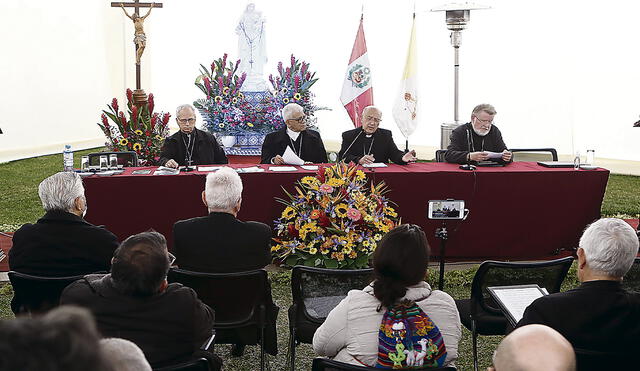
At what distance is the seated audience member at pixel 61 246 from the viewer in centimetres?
301

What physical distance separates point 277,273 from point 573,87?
692cm

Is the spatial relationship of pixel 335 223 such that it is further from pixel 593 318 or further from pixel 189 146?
pixel 593 318

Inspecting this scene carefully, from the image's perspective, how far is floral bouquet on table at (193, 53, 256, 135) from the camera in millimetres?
7531

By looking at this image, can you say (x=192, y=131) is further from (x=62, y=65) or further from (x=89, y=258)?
(x=62, y=65)

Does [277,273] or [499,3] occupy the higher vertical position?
[499,3]

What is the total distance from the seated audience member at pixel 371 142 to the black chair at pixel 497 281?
2795mm

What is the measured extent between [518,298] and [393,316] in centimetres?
72

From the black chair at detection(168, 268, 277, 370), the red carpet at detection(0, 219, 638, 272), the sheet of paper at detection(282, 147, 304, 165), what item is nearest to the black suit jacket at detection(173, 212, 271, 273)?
the black chair at detection(168, 268, 277, 370)

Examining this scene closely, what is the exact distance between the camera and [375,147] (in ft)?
19.9

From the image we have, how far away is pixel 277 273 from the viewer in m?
4.91

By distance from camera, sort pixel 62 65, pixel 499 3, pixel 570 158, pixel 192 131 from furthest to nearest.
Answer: pixel 62 65 → pixel 499 3 → pixel 570 158 → pixel 192 131

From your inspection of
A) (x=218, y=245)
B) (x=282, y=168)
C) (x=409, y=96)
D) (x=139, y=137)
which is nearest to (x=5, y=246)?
(x=139, y=137)

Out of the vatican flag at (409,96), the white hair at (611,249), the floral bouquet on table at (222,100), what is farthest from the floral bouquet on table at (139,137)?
the white hair at (611,249)

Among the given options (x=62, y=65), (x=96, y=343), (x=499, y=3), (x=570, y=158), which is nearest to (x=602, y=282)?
(x=96, y=343)
